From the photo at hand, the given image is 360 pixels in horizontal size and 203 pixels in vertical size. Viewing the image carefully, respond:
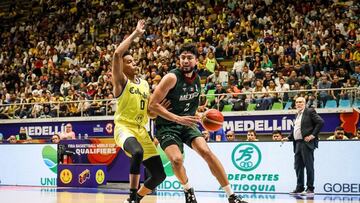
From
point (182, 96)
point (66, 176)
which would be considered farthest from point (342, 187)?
point (66, 176)

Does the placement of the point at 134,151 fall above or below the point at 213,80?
below

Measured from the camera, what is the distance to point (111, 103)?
21.8 metres

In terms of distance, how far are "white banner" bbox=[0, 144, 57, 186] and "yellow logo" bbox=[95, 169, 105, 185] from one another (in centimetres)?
155

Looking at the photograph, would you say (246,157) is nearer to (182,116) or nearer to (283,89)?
(283,89)

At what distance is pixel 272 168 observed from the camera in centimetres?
1414

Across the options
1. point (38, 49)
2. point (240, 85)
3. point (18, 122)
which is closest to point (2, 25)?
point (38, 49)

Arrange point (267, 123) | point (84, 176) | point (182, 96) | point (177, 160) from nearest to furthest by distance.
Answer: point (177, 160) → point (182, 96) → point (84, 176) → point (267, 123)

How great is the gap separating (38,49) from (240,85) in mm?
12956

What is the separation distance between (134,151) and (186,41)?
16188mm

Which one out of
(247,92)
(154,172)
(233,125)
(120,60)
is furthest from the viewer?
(233,125)

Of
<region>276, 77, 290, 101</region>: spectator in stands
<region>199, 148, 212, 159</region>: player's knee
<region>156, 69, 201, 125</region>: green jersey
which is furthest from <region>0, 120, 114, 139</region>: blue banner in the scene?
<region>199, 148, 212, 159</region>: player's knee

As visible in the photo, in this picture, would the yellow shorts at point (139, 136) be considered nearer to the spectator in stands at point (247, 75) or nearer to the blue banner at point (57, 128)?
the spectator in stands at point (247, 75)

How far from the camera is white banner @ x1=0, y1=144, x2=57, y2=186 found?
58.3 feet

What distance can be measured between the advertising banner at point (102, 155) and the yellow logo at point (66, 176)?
0.42m
